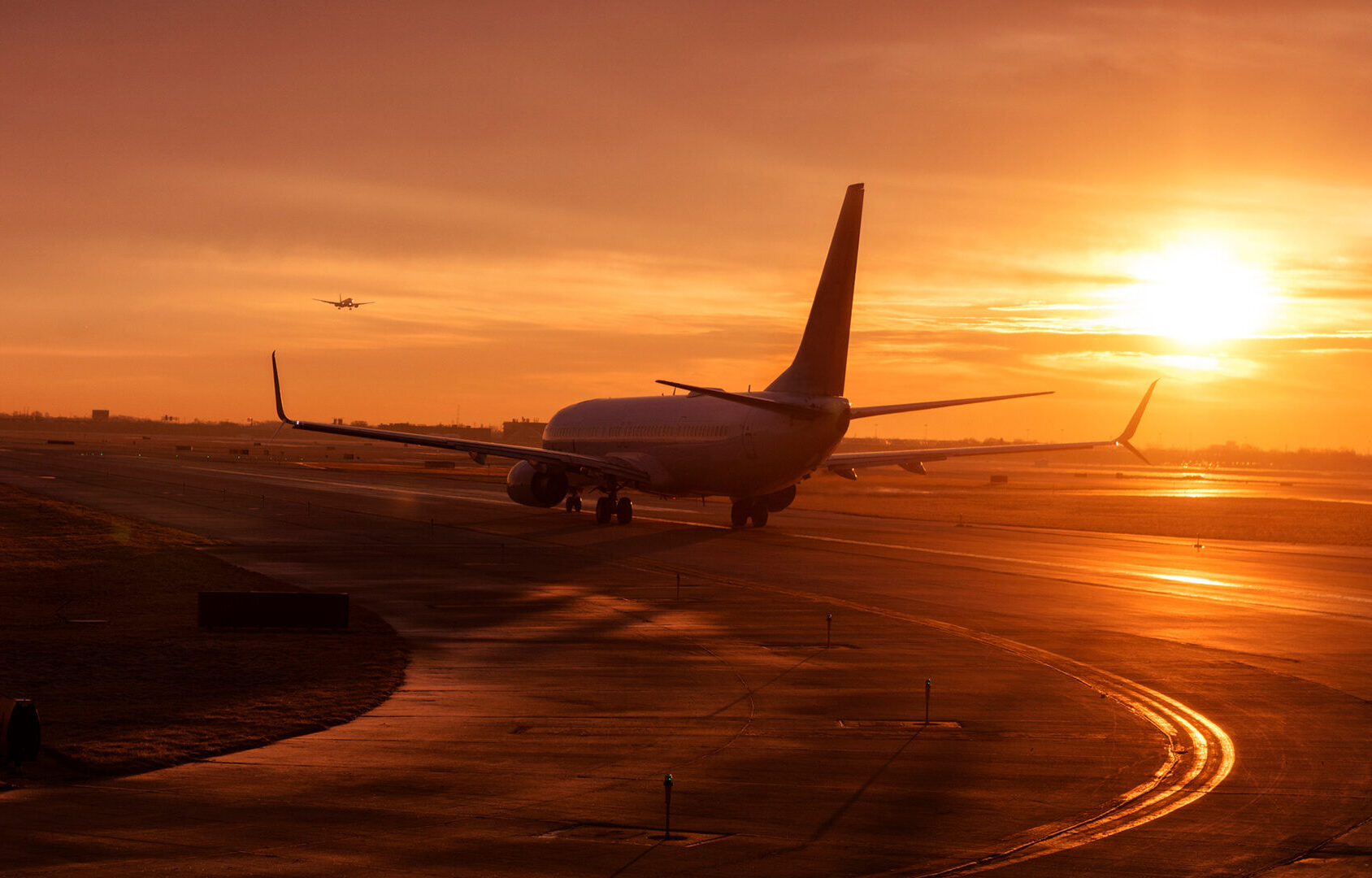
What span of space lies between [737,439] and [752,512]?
5.18m

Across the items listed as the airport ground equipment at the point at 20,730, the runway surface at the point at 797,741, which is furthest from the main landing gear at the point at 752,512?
the airport ground equipment at the point at 20,730

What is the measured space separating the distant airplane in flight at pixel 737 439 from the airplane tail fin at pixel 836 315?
3 centimetres

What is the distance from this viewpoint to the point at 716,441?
52312 mm

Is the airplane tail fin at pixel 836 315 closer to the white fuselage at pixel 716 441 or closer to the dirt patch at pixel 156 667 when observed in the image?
the white fuselage at pixel 716 441

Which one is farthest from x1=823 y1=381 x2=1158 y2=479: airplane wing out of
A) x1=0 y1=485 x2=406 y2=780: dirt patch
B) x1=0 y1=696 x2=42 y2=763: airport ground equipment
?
x1=0 y1=696 x2=42 y2=763: airport ground equipment

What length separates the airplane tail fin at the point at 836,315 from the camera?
160 ft

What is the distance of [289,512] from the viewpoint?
194 feet

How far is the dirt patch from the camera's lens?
15938 mm

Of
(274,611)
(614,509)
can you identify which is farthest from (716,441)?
(274,611)

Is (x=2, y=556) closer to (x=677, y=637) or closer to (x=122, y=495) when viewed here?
(x=677, y=637)

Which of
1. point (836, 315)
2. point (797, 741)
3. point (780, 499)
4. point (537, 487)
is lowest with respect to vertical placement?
point (797, 741)

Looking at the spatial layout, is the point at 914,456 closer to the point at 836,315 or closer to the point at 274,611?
the point at 836,315

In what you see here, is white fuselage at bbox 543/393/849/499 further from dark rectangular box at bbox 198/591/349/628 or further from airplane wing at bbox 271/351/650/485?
dark rectangular box at bbox 198/591/349/628

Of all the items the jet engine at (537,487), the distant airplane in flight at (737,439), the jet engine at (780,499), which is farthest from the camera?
the jet engine at (537,487)
